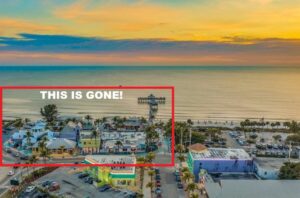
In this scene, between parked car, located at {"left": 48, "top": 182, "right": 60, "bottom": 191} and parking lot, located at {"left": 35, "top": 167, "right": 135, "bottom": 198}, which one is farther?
parked car, located at {"left": 48, "top": 182, "right": 60, "bottom": 191}

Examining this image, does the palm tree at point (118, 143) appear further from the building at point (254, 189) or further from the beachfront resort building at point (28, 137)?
the building at point (254, 189)

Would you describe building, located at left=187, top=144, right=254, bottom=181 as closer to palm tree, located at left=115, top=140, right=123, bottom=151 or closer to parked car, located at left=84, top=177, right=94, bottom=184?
parked car, located at left=84, top=177, right=94, bottom=184

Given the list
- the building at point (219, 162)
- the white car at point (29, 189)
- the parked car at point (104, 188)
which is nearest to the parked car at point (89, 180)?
the parked car at point (104, 188)

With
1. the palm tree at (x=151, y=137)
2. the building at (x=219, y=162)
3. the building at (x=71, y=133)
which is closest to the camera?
the building at (x=219, y=162)

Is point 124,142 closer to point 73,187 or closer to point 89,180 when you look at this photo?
point 89,180

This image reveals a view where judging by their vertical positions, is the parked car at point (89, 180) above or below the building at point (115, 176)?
below

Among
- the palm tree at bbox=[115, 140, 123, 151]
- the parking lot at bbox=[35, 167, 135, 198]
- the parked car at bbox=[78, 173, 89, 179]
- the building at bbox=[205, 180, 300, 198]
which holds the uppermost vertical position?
the palm tree at bbox=[115, 140, 123, 151]

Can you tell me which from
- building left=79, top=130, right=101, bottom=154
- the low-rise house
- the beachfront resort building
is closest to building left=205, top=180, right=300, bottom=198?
A: building left=79, top=130, right=101, bottom=154

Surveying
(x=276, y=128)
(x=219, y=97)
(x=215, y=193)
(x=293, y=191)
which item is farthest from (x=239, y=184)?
(x=219, y=97)
